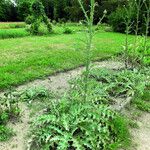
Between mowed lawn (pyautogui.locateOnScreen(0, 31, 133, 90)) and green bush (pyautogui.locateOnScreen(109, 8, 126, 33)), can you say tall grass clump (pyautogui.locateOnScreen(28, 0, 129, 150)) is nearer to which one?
mowed lawn (pyautogui.locateOnScreen(0, 31, 133, 90))

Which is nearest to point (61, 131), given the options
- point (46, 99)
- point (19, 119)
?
point (19, 119)

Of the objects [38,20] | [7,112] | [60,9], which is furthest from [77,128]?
[60,9]

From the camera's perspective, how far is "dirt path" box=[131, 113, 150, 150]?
5.51 meters

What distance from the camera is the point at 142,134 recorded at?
234 inches

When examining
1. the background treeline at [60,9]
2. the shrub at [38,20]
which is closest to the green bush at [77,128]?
the shrub at [38,20]

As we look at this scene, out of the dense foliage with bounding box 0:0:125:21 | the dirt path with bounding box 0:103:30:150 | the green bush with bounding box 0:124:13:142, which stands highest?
the green bush with bounding box 0:124:13:142

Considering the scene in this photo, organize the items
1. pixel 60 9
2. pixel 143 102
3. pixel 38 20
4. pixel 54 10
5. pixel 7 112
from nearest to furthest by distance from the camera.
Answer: pixel 7 112 < pixel 143 102 < pixel 38 20 < pixel 54 10 < pixel 60 9

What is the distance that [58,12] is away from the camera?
140 ft

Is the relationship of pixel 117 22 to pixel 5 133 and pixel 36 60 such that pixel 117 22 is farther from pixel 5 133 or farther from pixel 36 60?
pixel 5 133

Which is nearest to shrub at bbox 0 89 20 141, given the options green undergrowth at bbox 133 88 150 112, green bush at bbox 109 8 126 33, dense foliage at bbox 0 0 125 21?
green undergrowth at bbox 133 88 150 112

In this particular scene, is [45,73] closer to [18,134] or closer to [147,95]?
[147,95]

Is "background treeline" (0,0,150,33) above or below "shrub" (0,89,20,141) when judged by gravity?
below

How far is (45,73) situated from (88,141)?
4.61 m

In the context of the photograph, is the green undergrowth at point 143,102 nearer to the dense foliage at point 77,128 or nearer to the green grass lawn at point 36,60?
the dense foliage at point 77,128
